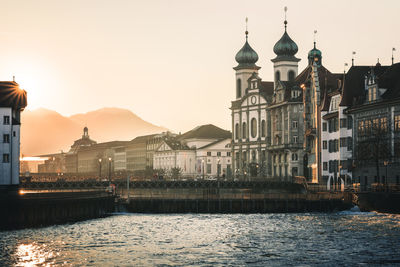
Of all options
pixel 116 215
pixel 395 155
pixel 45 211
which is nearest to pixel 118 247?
pixel 45 211

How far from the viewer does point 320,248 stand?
64062mm

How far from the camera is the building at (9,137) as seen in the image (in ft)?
358

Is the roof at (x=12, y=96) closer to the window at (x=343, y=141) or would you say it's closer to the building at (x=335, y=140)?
the building at (x=335, y=140)

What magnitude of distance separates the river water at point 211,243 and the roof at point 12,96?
2559 cm

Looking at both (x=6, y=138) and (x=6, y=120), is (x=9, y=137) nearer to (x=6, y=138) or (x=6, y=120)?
(x=6, y=138)

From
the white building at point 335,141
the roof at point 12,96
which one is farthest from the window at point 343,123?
the roof at point 12,96

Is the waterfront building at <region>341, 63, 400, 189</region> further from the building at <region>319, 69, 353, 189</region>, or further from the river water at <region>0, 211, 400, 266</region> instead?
the river water at <region>0, 211, 400, 266</region>

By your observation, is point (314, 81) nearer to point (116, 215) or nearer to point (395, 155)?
point (395, 155)

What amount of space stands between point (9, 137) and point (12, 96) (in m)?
6.59

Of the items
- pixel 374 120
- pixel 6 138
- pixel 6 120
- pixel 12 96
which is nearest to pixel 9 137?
pixel 6 138

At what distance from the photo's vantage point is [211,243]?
6900 cm

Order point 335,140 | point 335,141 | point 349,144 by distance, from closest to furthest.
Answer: point 349,144 < point 335,140 < point 335,141

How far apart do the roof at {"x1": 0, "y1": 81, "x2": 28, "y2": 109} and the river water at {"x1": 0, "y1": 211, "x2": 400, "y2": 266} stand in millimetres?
25594

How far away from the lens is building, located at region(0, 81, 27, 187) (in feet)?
358
